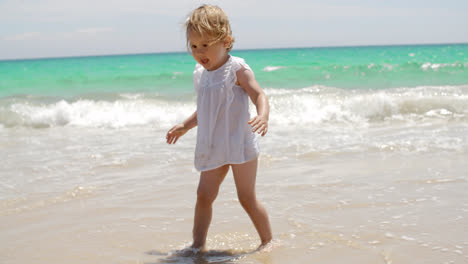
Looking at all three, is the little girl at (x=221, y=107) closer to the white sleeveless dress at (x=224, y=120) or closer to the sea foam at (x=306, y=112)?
the white sleeveless dress at (x=224, y=120)

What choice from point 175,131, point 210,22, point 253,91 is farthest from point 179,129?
point 210,22

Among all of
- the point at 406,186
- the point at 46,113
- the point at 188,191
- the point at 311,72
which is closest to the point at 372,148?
the point at 406,186

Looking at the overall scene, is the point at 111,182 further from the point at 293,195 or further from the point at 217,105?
the point at 217,105

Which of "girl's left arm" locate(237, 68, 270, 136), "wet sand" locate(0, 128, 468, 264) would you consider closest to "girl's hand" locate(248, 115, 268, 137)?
"girl's left arm" locate(237, 68, 270, 136)

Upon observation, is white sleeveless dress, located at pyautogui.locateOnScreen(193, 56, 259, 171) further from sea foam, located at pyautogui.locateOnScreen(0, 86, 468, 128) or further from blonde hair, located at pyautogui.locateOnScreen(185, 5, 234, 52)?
sea foam, located at pyautogui.locateOnScreen(0, 86, 468, 128)

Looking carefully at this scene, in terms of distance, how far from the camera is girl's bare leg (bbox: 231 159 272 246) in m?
2.44

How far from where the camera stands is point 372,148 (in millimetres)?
5145

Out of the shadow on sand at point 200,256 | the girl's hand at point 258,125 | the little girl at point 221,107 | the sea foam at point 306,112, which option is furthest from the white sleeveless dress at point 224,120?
the sea foam at point 306,112

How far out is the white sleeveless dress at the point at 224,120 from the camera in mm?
2367

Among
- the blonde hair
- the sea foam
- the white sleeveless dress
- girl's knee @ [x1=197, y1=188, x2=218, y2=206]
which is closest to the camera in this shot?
the blonde hair

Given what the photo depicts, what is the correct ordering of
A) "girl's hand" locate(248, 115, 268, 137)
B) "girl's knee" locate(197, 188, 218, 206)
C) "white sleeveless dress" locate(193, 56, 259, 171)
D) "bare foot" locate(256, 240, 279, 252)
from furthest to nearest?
Answer: 1. "bare foot" locate(256, 240, 279, 252)
2. "girl's knee" locate(197, 188, 218, 206)
3. "white sleeveless dress" locate(193, 56, 259, 171)
4. "girl's hand" locate(248, 115, 268, 137)

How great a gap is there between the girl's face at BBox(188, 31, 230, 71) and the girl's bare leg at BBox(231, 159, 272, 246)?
20.2 inches

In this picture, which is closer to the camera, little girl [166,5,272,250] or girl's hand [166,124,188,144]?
little girl [166,5,272,250]

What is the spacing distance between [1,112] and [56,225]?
282 inches
